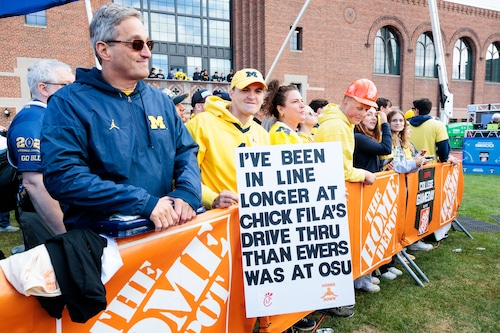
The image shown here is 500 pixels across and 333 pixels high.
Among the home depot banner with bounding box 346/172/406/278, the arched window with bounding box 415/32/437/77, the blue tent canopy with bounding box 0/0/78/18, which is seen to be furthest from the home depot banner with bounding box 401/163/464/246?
the arched window with bounding box 415/32/437/77

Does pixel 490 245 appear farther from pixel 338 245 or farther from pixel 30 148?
pixel 30 148

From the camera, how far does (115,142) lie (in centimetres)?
161

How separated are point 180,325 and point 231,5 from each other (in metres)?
26.1

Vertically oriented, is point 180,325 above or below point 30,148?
below

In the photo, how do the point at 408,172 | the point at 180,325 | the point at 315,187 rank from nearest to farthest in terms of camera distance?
the point at 180,325
the point at 315,187
the point at 408,172

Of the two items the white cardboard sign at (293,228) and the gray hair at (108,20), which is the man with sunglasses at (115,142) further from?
the white cardboard sign at (293,228)

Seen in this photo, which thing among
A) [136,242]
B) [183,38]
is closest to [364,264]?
[136,242]

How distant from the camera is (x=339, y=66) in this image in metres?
26.4

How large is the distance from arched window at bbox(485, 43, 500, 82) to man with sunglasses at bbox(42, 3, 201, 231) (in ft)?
131

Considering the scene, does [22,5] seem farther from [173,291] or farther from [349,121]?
[173,291]

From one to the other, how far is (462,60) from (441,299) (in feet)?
116

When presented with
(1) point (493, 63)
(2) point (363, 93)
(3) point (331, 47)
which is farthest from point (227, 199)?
(1) point (493, 63)

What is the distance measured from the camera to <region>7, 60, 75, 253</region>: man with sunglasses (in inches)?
94.0

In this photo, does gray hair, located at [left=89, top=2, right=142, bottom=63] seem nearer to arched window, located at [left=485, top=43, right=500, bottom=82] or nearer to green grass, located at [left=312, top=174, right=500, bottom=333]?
green grass, located at [left=312, top=174, right=500, bottom=333]
